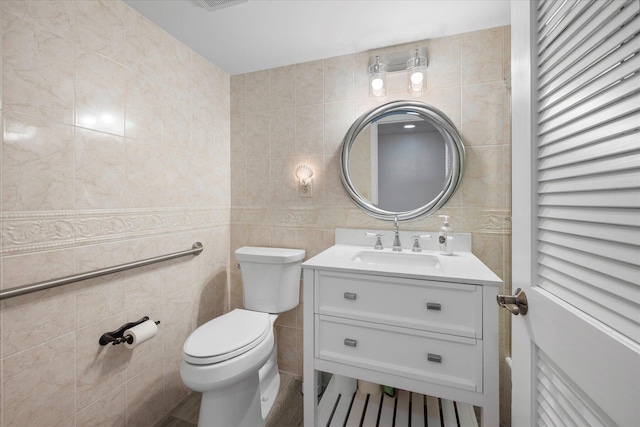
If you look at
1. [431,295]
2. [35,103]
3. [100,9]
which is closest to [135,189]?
[35,103]

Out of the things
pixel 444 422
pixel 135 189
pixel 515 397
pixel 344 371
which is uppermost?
pixel 135 189

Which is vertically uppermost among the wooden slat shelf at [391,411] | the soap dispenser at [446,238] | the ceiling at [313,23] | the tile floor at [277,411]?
the ceiling at [313,23]

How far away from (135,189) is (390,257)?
1.37m

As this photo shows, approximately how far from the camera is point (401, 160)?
1.68m

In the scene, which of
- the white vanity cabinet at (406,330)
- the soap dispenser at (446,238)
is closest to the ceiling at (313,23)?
the soap dispenser at (446,238)

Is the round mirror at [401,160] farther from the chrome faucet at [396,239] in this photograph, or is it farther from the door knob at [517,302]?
the door knob at [517,302]

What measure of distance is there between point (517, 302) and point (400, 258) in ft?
2.87

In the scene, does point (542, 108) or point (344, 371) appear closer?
point (542, 108)

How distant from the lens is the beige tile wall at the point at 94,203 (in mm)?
1006

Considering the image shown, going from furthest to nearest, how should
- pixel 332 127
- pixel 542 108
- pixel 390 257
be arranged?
pixel 332 127 → pixel 390 257 → pixel 542 108

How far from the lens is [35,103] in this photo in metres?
1.04

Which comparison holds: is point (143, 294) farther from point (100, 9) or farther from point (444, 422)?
point (444, 422)

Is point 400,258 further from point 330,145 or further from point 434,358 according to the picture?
point 330,145

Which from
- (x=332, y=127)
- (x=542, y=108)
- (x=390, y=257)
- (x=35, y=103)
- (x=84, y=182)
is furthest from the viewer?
(x=332, y=127)
